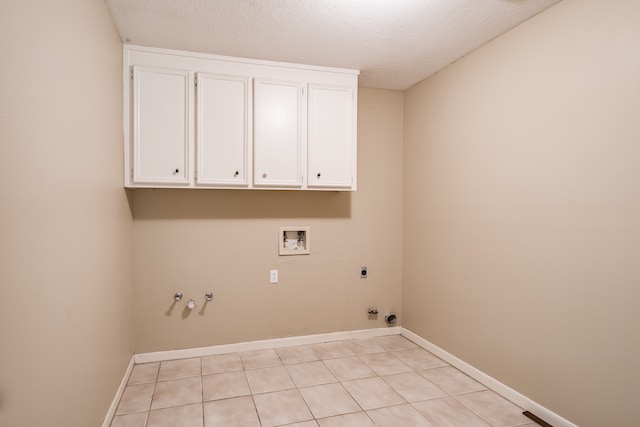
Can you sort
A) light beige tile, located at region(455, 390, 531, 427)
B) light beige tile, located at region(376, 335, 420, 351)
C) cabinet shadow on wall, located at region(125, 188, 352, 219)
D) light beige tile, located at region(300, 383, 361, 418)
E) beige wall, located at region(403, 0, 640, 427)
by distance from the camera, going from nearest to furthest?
beige wall, located at region(403, 0, 640, 427)
light beige tile, located at region(455, 390, 531, 427)
light beige tile, located at region(300, 383, 361, 418)
cabinet shadow on wall, located at region(125, 188, 352, 219)
light beige tile, located at region(376, 335, 420, 351)

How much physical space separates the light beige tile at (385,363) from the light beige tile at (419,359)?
60 millimetres

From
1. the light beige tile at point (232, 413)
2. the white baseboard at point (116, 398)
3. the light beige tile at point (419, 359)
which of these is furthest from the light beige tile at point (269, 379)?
the light beige tile at point (419, 359)

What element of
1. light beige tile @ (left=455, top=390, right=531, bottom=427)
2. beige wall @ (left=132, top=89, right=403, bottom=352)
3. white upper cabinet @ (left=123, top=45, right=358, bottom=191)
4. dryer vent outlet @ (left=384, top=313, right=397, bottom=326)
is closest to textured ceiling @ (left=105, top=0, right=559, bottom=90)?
white upper cabinet @ (left=123, top=45, right=358, bottom=191)

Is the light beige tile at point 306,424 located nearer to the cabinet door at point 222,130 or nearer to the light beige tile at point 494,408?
the light beige tile at point 494,408

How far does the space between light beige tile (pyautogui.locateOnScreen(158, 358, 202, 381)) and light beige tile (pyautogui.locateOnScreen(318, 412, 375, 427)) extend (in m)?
1.13

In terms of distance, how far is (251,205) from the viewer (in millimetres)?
A: 3295

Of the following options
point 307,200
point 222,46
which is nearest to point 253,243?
point 307,200

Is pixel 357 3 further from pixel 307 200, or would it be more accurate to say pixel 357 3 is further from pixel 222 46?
pixel 307 200

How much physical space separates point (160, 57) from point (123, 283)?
1678 mm

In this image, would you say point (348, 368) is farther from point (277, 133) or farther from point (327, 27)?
point (327, 27)

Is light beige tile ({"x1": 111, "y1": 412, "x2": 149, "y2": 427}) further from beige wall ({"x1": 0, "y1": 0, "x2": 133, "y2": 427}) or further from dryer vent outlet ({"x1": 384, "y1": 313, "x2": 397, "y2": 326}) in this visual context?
dryer vent outlet ({"x1": 384, "y1": 313, "x2": 397, "y2": 326})

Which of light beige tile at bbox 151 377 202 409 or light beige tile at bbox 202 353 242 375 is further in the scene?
light beige tile at bbox 202 353 242 375

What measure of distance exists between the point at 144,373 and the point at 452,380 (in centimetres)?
232

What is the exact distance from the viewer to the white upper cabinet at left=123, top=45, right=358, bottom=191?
107 inches
